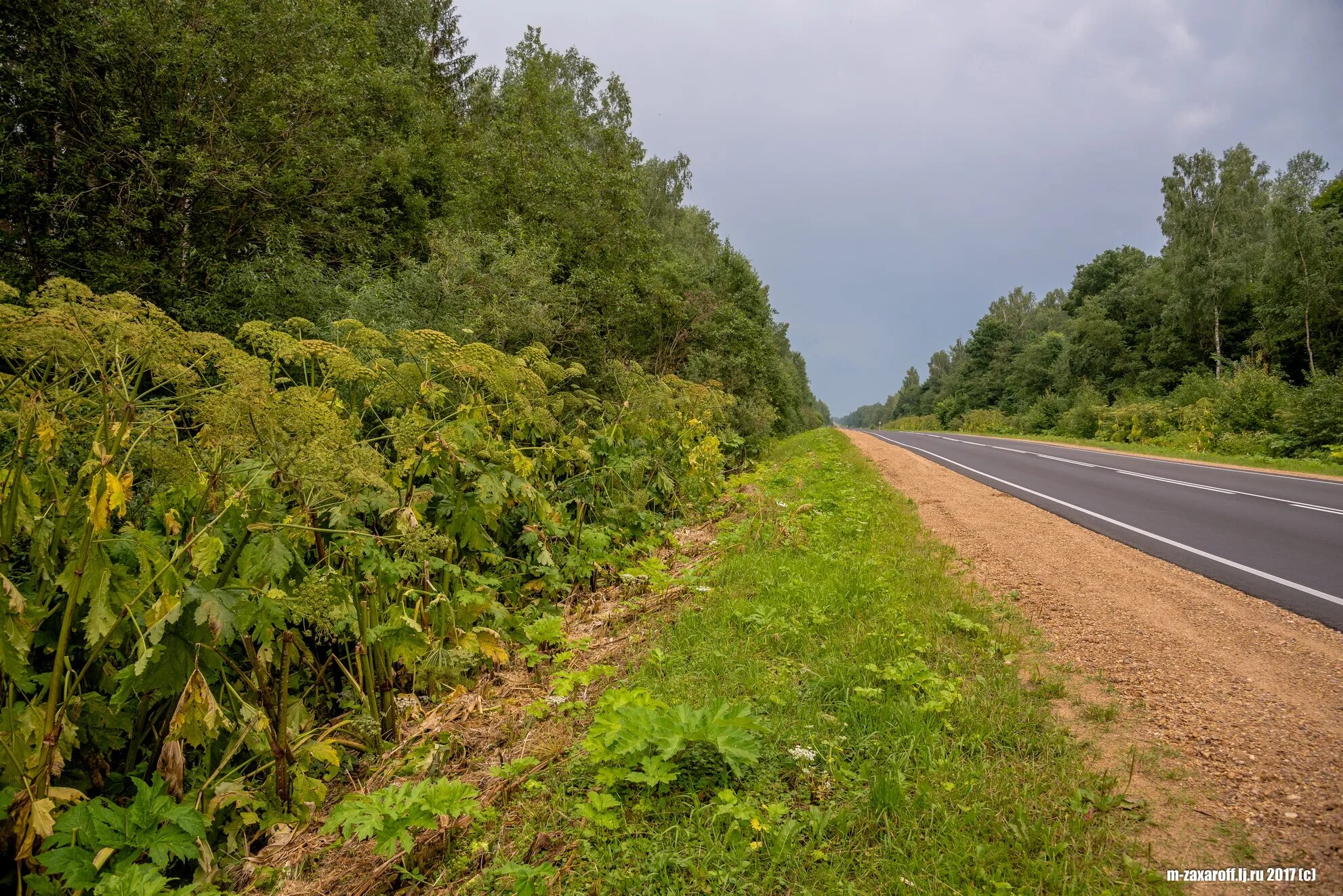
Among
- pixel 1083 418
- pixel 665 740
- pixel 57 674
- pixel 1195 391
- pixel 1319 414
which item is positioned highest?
pixel 1195 391

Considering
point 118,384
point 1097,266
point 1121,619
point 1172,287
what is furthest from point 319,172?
point 1097,266

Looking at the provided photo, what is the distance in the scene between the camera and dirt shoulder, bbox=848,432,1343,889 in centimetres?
244

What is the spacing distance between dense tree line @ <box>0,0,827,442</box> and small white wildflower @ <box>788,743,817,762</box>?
27.4 ft

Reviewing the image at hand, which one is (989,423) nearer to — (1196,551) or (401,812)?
(1196,551)

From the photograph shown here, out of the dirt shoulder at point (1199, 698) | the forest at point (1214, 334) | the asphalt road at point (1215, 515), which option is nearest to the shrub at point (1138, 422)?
the forest at point (1214, 334)

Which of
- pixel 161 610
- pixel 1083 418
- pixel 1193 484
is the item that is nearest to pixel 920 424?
pixel 1083 418

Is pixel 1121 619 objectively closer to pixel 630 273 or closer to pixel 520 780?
pixel 520 780

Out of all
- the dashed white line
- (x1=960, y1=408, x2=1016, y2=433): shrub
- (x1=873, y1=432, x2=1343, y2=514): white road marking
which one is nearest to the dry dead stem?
(x1=873, y1=432, x2=1343, y2=514): white road marking

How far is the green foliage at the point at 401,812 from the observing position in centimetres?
230

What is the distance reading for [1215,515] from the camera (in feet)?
28.8

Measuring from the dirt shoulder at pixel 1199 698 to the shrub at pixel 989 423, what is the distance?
4347 cm

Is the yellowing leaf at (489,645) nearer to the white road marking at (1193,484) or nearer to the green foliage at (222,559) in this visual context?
the green foliage at (222,559)

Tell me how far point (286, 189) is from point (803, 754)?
14511mm

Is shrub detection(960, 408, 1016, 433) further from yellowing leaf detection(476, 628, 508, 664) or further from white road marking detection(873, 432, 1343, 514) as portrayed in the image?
yellowing leaf detection(476, 628, 508, 664)
